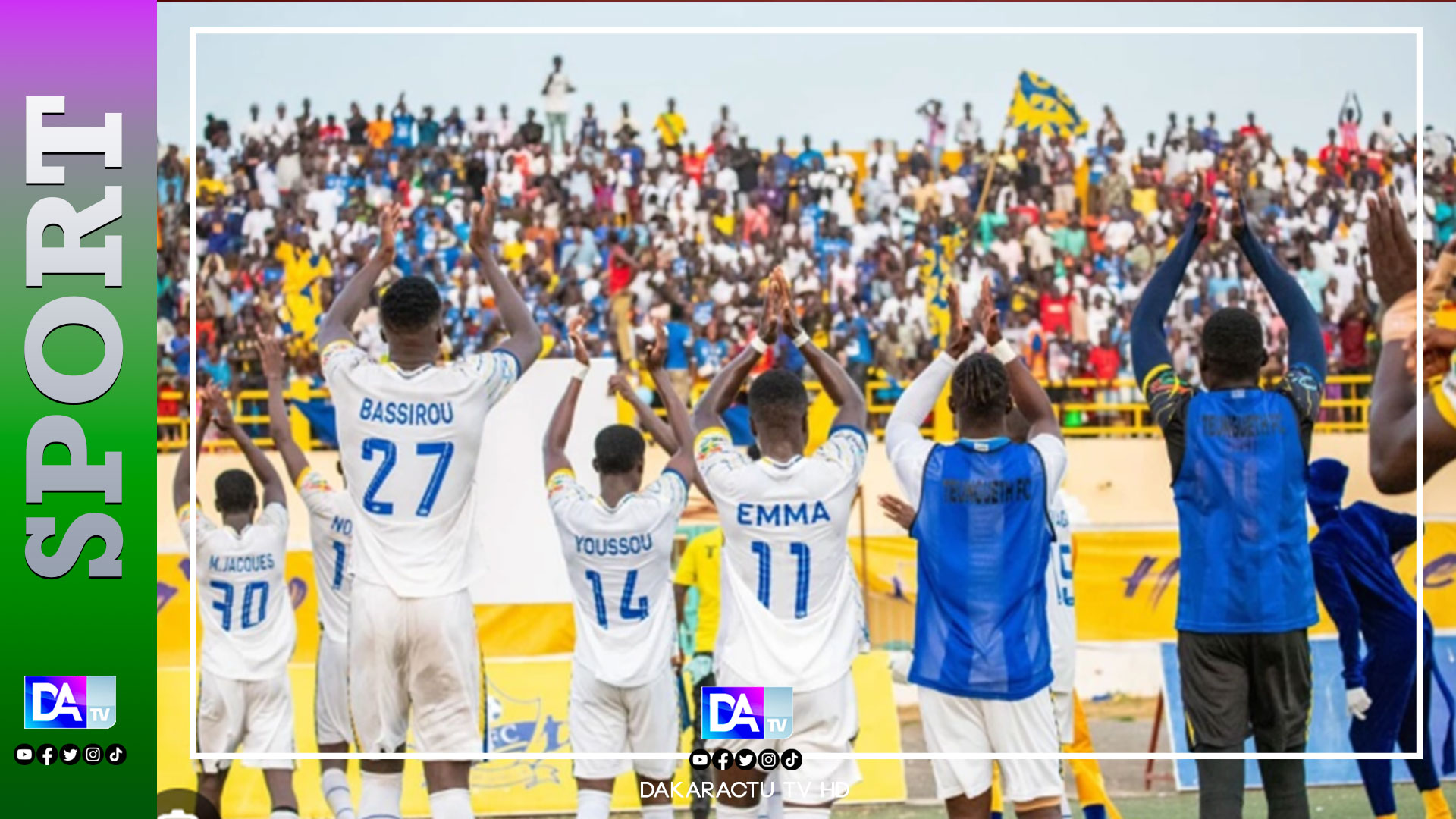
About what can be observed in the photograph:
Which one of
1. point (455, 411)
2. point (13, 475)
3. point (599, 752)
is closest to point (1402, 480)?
point (455, 411)

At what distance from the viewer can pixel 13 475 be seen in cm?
705

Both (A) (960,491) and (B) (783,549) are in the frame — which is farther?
(B) (783,549)

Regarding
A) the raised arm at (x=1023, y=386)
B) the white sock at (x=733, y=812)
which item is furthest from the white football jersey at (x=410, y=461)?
the raised arm at (x=1023, y=386)

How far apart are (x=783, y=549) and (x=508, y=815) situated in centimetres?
402

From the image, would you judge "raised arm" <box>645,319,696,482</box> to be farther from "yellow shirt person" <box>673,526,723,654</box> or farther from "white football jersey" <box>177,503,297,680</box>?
"white football jersey" <box>177,503,297,680</box>

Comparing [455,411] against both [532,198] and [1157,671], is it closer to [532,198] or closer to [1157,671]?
[1157,671]

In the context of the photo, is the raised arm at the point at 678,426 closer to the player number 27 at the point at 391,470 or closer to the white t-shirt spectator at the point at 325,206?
the player number 27 at the point at 391,470

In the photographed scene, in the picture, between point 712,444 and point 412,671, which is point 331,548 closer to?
point 412,671

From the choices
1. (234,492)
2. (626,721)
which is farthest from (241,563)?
(626,721)

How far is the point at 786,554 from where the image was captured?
753 centimetres

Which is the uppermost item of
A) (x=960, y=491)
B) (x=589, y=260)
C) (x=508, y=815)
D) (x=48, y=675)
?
(x=589, y=260)

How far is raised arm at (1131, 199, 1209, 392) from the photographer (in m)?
7.05

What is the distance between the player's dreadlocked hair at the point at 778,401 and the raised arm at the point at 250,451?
8.15 feet

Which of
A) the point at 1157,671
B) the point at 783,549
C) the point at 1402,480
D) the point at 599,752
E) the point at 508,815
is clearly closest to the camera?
the point at 1402,480
